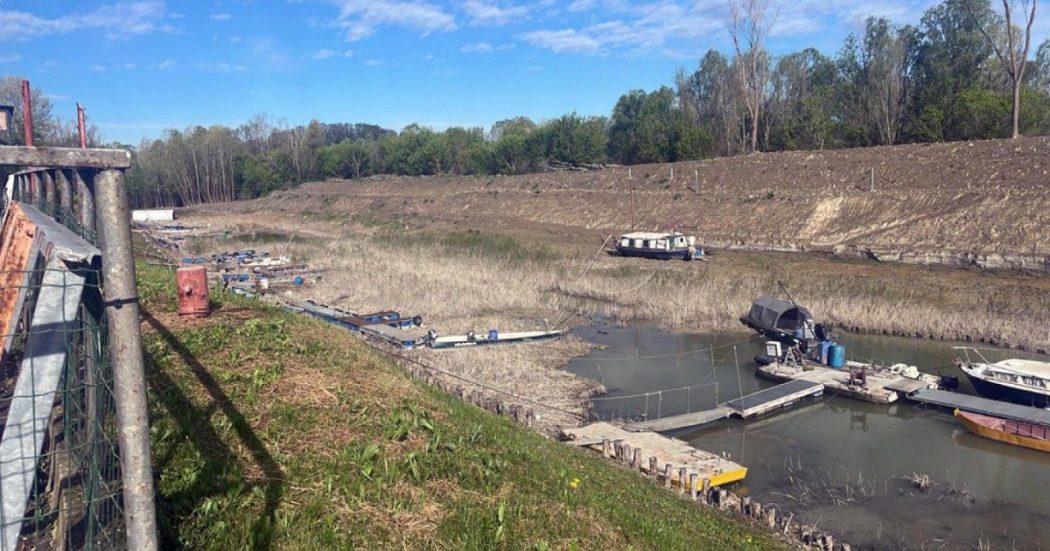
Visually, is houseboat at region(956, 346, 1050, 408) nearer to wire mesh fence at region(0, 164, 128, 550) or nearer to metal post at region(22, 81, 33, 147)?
wire mesh fence at region(0, 164, 128, 550)

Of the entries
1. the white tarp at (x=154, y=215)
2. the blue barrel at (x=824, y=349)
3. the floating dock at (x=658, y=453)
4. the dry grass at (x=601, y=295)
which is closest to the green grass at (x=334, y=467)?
the floating dock at (x=658, y=453)

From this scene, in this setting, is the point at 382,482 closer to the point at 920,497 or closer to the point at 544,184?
the point at 920,497

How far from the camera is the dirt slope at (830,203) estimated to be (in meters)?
38.2

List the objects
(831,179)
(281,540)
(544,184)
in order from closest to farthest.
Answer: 1. (281,540)
2. (831,179)
3. (544,184)

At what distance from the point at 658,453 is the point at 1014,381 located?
1107cm

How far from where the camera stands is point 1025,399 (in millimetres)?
19812

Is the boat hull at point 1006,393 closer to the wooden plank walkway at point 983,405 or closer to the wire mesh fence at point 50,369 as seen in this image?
the wooden plank walkway at point 983,405

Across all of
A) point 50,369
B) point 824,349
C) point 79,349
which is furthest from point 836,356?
point 50,369

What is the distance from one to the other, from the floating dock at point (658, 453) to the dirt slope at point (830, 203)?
2625 cm

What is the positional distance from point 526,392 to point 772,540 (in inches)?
420

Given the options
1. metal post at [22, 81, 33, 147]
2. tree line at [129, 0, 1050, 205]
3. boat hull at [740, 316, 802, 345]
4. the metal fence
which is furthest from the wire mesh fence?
tree line at [129, 0, 1050, 205]

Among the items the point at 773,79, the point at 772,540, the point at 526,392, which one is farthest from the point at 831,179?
the point at 772,540

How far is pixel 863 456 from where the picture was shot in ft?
58.9

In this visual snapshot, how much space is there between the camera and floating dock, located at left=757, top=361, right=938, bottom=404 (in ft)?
70.6
